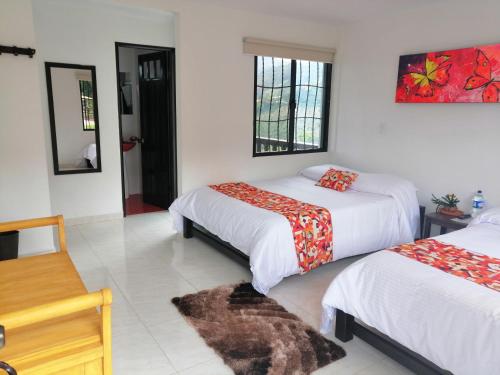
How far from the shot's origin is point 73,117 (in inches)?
170

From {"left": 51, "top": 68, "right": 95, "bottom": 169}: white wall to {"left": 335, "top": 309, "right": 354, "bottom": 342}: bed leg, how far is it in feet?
11.2

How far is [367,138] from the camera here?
491 cm

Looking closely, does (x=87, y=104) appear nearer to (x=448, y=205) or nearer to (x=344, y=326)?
(x=344, y=326)

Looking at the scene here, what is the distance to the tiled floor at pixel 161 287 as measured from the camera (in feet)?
7.21

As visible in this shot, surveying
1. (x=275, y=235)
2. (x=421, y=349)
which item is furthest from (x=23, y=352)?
(x=275, y=235)

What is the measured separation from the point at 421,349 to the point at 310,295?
114cm

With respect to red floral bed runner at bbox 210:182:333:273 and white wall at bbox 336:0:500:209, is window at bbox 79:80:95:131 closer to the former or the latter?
red floral bed runner at bbox 210:182:333:273

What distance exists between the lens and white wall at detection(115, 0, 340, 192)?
4266 millimetres

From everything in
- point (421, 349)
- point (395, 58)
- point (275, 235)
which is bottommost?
point (421, 349)

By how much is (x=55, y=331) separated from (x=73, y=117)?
11.1 feet

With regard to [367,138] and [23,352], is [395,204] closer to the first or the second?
[367,138]

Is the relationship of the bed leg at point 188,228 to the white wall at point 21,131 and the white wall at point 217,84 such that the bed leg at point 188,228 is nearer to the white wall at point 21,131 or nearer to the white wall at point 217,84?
the white wall at point 217,84

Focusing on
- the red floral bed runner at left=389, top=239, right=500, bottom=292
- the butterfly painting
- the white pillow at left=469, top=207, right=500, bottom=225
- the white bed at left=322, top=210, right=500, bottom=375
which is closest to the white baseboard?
the white bed at left=322, top=210, right=500, bottom=375

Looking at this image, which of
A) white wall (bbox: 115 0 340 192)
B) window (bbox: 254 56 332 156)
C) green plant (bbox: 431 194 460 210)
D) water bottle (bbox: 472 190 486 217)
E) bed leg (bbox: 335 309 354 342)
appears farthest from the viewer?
window (bbox: 254 56 332 156)
